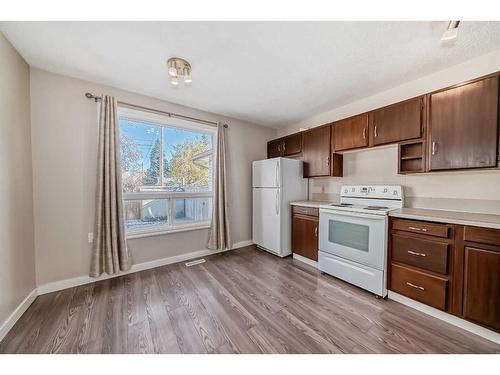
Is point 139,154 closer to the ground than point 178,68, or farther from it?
closer to the ground

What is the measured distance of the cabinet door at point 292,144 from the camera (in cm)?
333

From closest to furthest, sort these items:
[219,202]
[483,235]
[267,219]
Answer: [483,235] → [219,202] → [267,219]

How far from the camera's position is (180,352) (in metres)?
1.33

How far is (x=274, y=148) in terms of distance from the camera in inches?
149

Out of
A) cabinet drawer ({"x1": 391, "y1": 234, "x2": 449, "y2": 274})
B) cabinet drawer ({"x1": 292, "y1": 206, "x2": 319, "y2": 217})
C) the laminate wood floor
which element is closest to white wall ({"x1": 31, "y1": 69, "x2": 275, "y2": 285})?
the laminate wood floor

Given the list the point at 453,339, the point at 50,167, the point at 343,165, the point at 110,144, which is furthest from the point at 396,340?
the point at 50,167

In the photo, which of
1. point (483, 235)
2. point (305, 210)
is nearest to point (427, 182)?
point (483, 235)

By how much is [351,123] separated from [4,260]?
378 centimetres

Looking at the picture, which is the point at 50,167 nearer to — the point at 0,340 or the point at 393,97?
the point at 0,340

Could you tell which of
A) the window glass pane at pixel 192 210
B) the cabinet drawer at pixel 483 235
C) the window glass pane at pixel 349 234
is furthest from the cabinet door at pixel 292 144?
the cabinet drawer at pixel 483 235

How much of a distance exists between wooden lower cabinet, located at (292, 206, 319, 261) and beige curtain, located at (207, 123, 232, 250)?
1.13m

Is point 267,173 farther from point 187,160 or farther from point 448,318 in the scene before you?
point 448,318

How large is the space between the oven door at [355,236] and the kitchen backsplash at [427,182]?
666 mm

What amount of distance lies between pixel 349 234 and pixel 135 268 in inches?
111
